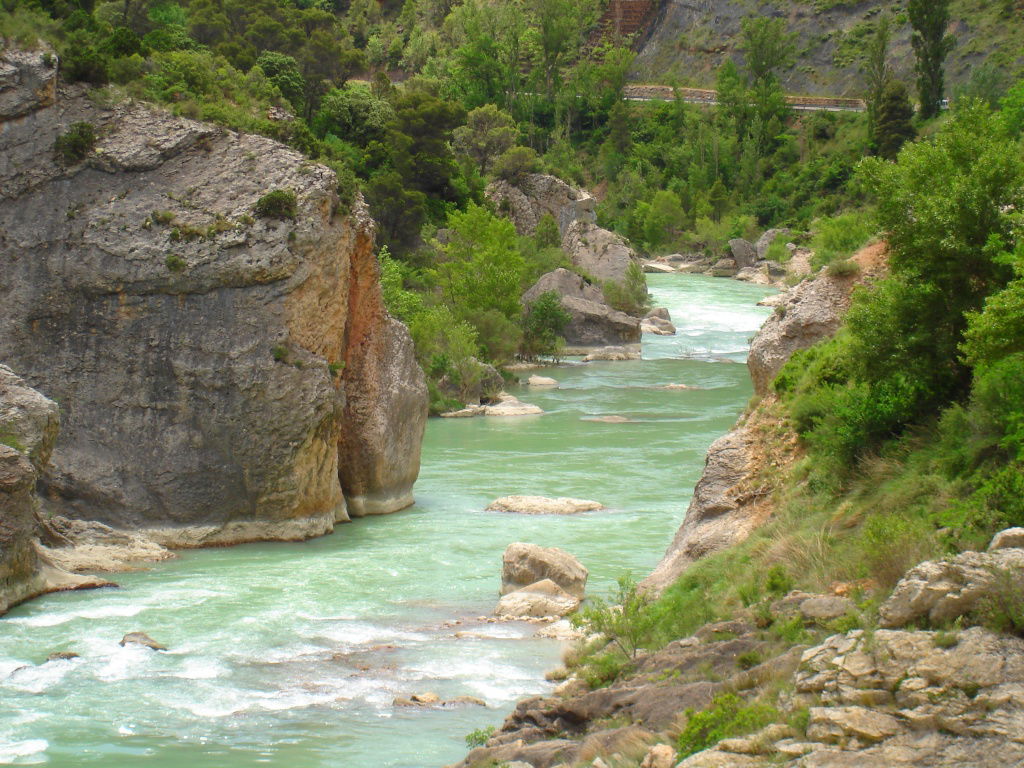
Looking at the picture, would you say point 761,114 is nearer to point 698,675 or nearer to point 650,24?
point 650,24

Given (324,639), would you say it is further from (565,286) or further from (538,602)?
(565,286)

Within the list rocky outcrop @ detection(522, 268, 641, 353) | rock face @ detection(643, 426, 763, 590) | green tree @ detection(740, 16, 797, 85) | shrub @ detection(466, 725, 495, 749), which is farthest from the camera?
green tree @ detection(740, 16, 797, 85)

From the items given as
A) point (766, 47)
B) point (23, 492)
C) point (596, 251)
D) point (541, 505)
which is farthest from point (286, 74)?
point (766, 47)

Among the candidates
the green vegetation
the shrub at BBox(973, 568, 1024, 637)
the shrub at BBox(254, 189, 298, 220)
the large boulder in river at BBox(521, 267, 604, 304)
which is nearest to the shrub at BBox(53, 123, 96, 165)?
the green vegetation

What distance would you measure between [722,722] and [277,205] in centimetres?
1844

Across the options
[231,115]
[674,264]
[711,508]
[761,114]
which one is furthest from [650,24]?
[711,508]

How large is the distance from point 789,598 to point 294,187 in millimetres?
16934

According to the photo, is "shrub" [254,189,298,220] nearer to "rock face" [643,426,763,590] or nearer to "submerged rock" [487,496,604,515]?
"submerged rock" [487,496,604,515]

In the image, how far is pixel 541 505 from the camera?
95.0ft

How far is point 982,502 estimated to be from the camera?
11430 millimetres

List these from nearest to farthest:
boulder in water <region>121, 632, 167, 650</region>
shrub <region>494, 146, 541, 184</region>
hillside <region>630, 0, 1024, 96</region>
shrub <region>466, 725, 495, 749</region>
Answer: shrub <region>466, 725, 495, 749</region> → boulder in water <region>121, 632, 167, 650</region> → shrub <region>494, 146, 541, 184</region> → hillside <region>630, 0, 1024, 96</region>

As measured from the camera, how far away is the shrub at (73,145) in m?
26.1

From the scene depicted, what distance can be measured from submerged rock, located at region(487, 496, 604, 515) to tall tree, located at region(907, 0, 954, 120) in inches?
2847

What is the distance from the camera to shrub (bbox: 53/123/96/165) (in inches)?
1029
